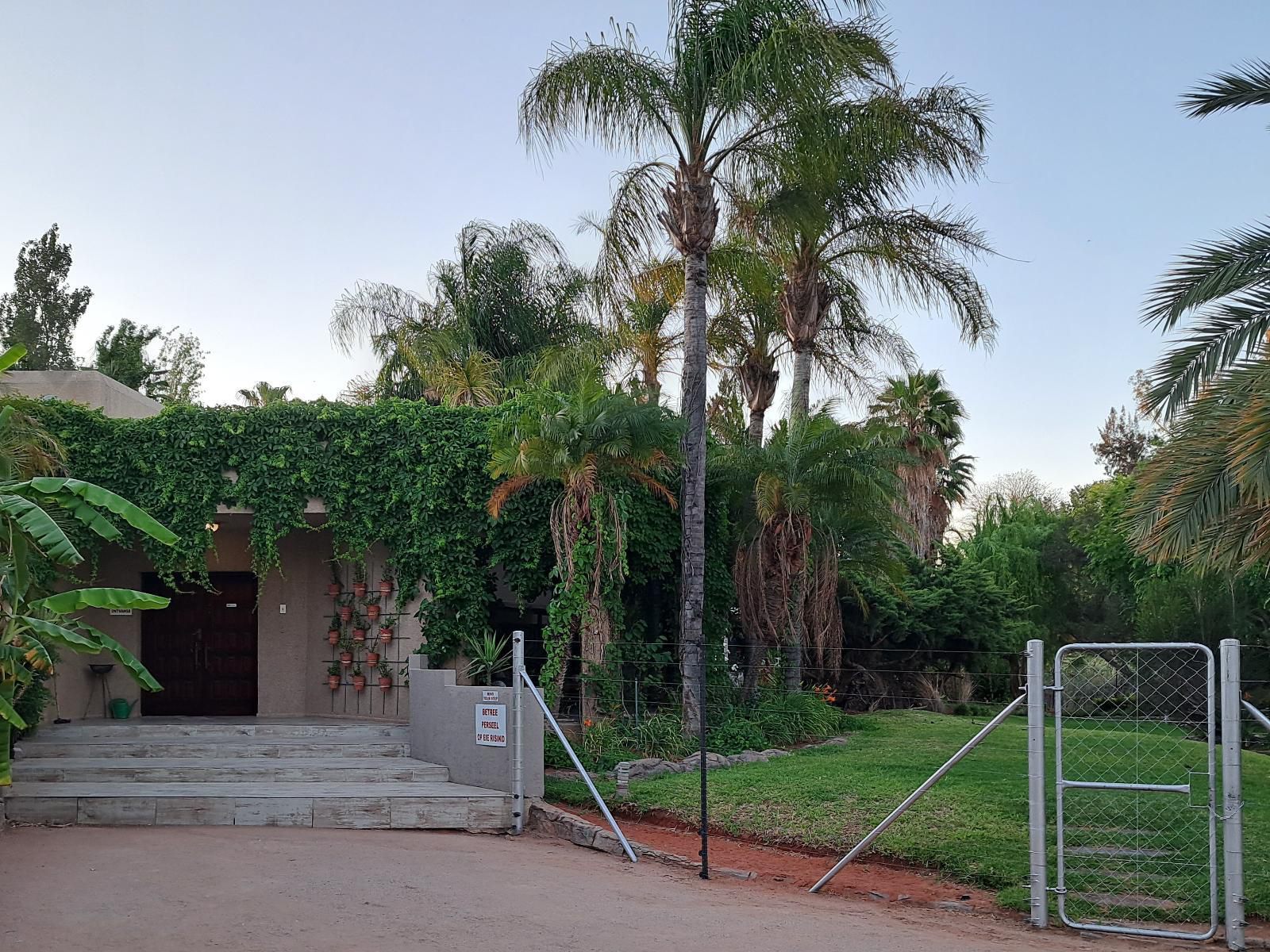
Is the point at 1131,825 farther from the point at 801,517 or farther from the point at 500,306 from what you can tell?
the point at 500,306

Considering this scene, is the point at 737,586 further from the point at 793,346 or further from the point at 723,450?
the point at 793,346

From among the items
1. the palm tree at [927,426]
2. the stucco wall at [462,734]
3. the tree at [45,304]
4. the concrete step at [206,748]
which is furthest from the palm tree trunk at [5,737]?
the tree at [45,304]

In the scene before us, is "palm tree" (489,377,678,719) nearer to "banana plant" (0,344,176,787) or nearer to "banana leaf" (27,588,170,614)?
"banana plant" (0,344,176,787)

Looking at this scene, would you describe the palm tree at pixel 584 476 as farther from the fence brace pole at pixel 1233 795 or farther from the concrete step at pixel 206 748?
the fence brace pole at pixel 1233 795

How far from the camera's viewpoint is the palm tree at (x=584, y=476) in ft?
49.6

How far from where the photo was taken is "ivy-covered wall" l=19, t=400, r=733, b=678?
16547 mm

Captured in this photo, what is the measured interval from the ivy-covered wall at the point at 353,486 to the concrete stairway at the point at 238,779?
2.40m

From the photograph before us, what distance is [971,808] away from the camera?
36.9 ft

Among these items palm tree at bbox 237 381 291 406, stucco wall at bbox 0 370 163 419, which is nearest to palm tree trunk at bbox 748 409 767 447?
stucco wall at bbox 0 370 163 419

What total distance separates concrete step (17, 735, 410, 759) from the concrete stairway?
0.02 meters

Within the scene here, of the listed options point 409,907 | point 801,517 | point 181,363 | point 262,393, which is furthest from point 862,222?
point 181,363

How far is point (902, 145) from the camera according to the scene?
1762 centimetres

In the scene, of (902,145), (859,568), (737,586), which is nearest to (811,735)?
(737,586)

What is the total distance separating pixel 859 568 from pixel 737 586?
3.07 metres
